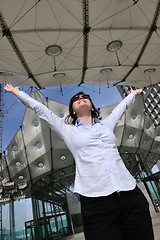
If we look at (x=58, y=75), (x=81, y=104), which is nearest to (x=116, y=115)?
(x=81, y=104)

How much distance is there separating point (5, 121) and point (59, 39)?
1998cm

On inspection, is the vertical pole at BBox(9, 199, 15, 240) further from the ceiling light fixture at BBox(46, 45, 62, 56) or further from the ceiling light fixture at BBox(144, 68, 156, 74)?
the ceiling light fixture at BBox(144, 68, 156, 74)

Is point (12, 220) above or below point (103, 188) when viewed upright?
above

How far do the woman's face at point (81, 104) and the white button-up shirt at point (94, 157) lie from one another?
7.6 inches

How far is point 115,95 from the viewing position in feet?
106

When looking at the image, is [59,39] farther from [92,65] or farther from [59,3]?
[92,65]

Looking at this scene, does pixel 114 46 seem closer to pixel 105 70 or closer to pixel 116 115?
pixel 105 70

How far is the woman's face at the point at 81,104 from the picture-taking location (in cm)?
272

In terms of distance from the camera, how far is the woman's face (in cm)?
272

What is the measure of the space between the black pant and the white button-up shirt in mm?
79

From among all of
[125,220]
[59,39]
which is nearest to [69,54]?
[59,39]

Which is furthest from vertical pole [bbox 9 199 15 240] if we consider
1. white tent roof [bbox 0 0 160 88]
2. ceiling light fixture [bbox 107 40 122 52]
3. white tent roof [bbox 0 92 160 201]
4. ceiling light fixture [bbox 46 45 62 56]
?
ceiling light fixture [bbox 107 40 122 52]

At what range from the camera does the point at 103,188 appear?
196cm

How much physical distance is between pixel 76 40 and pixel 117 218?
16544mm
